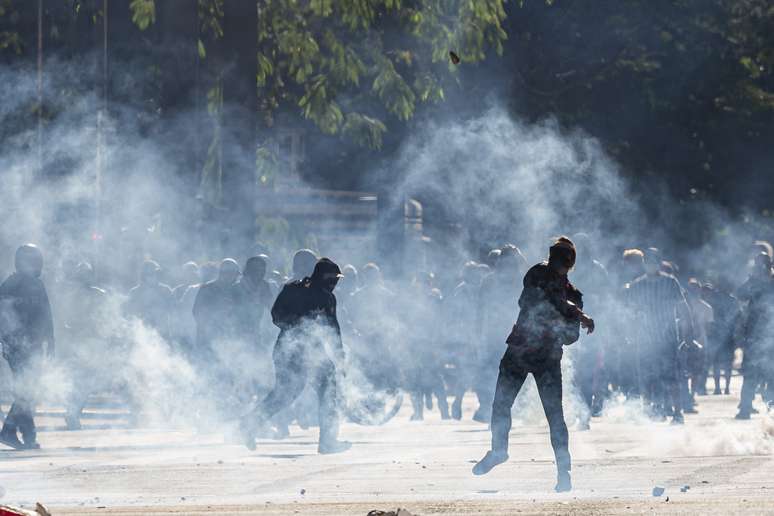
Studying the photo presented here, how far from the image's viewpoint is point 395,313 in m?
19.7

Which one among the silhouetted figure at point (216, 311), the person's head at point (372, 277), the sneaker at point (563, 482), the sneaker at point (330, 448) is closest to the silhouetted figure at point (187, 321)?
the silhouetted figure at point (216, 311)

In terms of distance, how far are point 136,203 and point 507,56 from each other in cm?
1297

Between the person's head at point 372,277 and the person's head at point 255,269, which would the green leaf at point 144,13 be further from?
the person's head at point 255,269

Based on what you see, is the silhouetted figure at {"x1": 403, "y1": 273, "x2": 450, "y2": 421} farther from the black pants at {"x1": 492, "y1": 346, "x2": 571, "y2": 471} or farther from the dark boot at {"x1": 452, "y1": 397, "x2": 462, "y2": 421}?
the black pants at {"x1": 492, "y1": 346, "x2": 571, "y2": 471}

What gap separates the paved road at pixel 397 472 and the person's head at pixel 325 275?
133cm

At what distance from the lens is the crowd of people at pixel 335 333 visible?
15.0 meters

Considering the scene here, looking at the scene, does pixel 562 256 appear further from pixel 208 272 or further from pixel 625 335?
pixel 208 272

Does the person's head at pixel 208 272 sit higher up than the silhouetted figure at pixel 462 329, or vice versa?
the person's head at pixel 208 272

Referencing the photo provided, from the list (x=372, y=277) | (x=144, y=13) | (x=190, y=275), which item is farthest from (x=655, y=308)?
(x=144, y=13)

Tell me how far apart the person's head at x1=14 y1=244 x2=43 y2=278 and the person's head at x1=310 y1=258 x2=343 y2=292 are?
2269 mm

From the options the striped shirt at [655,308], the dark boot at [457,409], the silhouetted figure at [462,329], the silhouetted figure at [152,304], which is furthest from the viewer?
the silhouetted figure at [462,329]

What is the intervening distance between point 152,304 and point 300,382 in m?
3.93

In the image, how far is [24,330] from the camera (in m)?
15.2

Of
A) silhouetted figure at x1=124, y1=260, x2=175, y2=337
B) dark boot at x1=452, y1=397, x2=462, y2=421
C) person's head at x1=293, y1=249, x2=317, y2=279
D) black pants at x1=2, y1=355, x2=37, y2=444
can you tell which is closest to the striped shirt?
dark boot at x1=452, y1=397, x2=462, y2=421
